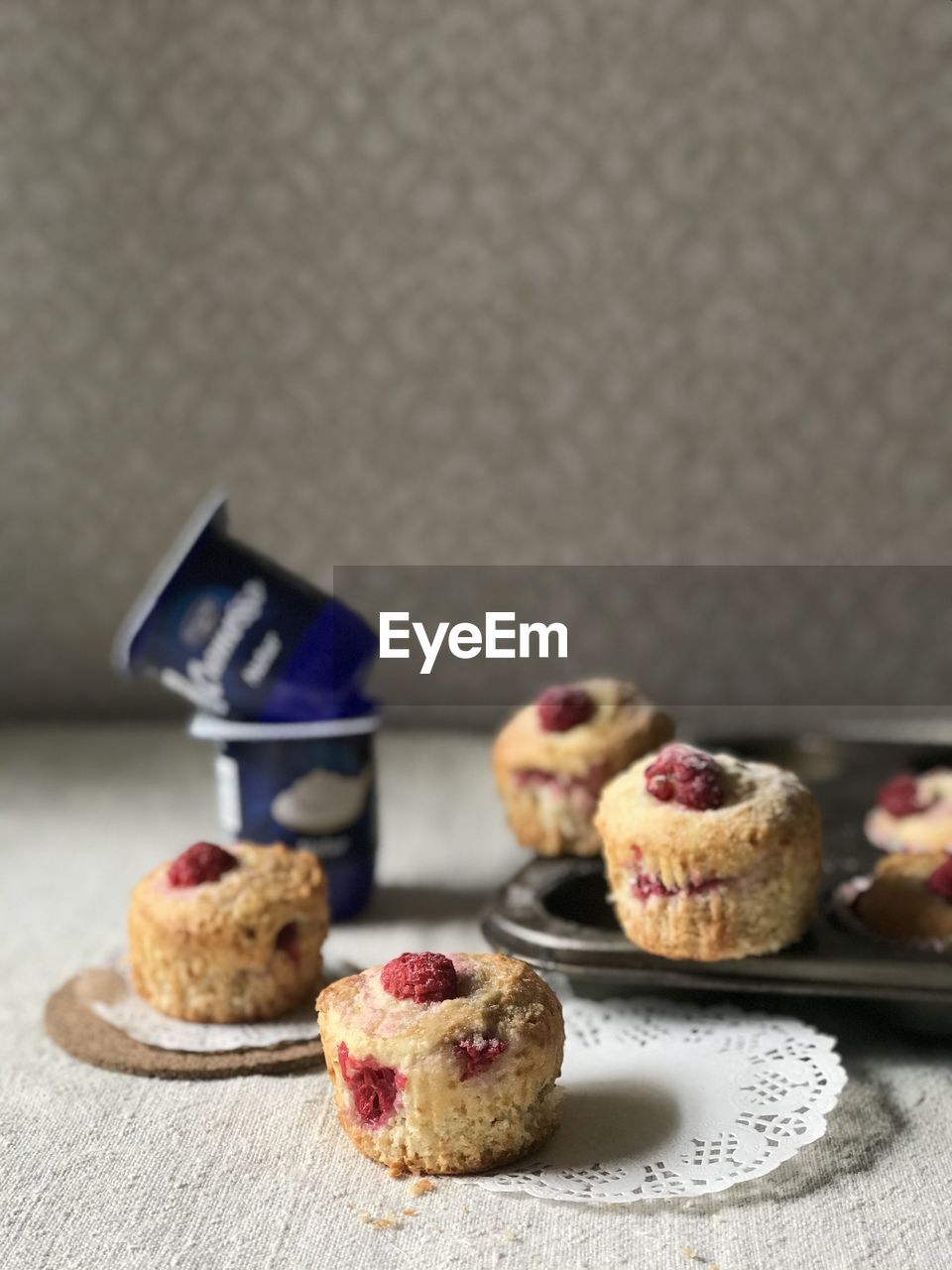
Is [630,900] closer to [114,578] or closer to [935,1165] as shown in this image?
[935,1165]

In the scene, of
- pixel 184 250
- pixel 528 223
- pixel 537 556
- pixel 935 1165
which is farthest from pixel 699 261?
pixel 935 1165

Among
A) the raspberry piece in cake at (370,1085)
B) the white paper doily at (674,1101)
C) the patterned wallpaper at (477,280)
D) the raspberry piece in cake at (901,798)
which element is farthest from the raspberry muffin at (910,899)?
the patterned wallpaper at (477,280)

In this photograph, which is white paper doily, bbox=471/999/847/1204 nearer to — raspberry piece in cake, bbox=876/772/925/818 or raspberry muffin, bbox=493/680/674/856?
raspberry muffin, bbox=493/680/674/856

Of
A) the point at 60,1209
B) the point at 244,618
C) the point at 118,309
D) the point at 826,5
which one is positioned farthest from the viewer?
the point at 118,309

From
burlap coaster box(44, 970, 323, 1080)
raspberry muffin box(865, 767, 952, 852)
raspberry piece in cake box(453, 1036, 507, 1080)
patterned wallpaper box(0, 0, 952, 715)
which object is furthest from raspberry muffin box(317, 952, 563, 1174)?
patterned wallpaper box(0, 0, 952, 715)

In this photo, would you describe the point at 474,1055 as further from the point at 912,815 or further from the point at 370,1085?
the point at 912,815

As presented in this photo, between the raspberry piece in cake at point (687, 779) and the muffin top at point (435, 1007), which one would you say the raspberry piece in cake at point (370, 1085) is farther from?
the raspberry piece in cake at point (687, 779)
